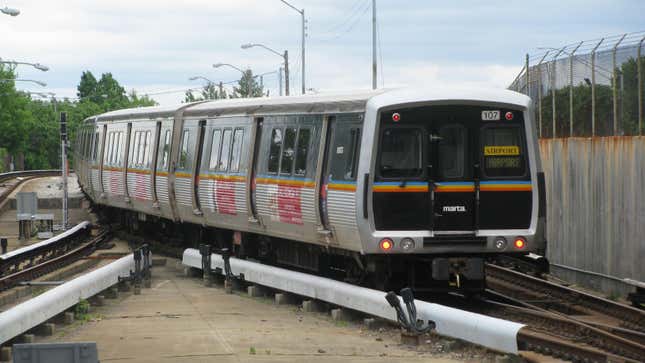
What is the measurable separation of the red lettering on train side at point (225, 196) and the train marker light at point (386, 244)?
19.5ft

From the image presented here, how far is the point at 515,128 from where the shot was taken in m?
16.2

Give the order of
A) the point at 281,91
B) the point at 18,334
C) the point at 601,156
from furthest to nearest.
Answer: the point at 281,91 → the point at 601,156 → the point at 18,334

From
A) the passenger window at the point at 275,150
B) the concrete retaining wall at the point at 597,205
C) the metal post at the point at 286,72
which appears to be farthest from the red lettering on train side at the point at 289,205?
the metal post at the point at 286,72

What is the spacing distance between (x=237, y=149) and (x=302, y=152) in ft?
10.6

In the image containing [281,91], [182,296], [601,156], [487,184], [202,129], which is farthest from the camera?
[281,91]

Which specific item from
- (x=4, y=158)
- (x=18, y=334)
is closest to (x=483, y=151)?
(x=18, y=334)

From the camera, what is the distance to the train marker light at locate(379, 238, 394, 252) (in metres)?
15.6

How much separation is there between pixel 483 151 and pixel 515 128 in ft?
1.76

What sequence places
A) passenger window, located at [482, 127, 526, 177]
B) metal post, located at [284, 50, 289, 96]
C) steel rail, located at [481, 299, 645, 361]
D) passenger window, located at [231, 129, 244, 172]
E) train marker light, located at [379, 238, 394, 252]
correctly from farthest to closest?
metal post, located at [284, 50, 289, 96] < passenger window, located at [231, 129, 244, 172] < passenger window, located at [482, 127, 526, 177] < train marker light, located at [379, 238, 394, 252] < steel rail, located at [481, 299, 645, 361]

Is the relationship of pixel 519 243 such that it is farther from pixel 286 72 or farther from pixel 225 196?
pixel 286 72

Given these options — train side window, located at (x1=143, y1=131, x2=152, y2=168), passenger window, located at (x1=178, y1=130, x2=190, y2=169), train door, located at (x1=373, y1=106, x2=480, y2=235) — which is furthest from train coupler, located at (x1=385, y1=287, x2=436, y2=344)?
train side window, located at (x1=143, y1=131, x2=152, y2=168)

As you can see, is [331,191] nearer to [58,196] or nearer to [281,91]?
[58,196]

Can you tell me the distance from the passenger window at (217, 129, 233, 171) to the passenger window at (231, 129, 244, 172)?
296 millimetres

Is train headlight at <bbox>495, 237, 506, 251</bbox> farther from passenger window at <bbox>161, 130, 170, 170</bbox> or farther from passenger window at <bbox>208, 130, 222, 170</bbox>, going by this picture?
passenger window at <bbox>161, 130, 170, 170</bbox>
